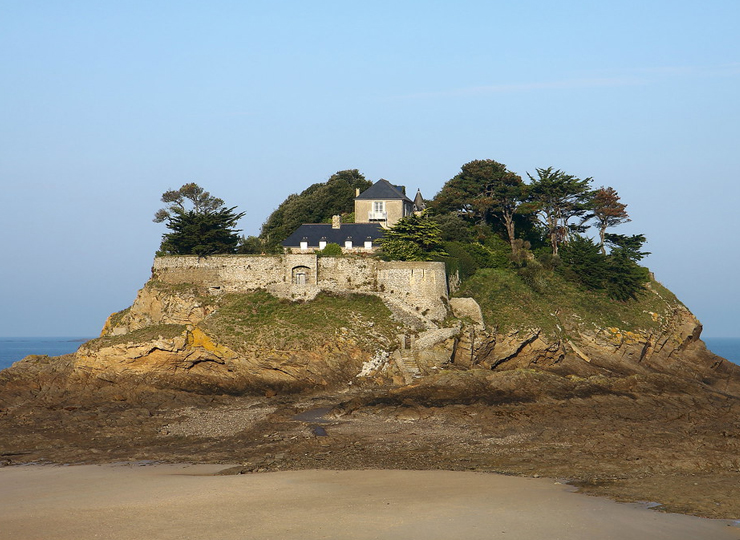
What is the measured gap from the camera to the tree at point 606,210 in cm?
5369

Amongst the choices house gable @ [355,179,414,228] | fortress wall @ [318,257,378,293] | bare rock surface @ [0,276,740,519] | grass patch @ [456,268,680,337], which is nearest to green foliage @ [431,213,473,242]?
house gable @ [355,179,414,228]

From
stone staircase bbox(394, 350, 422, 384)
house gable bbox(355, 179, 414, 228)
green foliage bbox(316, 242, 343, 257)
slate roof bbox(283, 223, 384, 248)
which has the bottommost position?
stone staircase bbox(394, 350, 422, 384)

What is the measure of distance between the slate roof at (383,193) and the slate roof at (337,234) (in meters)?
3.57

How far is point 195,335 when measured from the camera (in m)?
36.9

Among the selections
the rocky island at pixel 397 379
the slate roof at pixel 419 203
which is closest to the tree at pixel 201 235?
the rocky island at pixel 397 379

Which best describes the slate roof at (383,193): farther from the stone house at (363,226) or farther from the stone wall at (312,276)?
the stone wall at (312,276)

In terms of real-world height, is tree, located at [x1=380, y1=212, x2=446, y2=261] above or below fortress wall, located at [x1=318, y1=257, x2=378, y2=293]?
above

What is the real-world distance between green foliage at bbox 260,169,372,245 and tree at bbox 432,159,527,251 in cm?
816

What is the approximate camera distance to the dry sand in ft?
53.0

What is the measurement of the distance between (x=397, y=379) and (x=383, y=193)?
20.9 meters

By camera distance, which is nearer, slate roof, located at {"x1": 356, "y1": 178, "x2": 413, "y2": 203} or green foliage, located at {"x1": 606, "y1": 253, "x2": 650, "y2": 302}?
green foliage, located at {"x1": 606, "y1": 253, "x2": 650, "y2": 302}

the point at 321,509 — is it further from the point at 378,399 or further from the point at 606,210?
the point at 606,210

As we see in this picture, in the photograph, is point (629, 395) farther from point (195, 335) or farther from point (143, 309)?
point (143, 309)

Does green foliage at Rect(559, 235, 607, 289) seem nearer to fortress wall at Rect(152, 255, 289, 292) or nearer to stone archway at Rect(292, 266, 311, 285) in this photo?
stone archway at Rect(292, 266, 311, 285)
